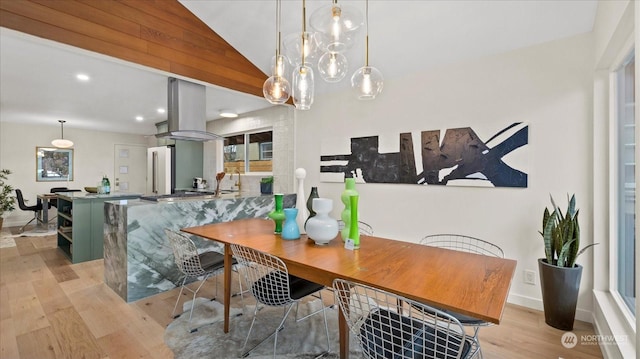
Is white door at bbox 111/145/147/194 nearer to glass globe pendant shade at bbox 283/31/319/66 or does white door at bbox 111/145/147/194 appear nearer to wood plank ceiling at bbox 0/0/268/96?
wood plank ceiling at bbox 0/0/268/96

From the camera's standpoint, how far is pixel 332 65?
6.29 feet

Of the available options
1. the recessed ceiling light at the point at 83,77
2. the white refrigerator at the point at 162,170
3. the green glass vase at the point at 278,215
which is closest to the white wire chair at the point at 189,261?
the green glass vase at the point at 278,215

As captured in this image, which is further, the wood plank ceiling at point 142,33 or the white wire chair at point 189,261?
the white wire chair at point 189,261

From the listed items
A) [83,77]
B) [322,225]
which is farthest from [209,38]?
[322,225]

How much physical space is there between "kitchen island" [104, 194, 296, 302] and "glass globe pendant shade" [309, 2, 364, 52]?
2.33 meters

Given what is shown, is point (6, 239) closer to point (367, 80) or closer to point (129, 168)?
point (129, 168)

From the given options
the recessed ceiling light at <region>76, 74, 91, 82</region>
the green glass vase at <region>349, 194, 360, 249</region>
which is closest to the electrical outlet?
the green glass vase at <region>349, 194, 360, 249</region>

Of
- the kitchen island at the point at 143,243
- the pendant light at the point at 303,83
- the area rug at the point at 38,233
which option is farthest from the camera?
the area rug at the point at 38,233

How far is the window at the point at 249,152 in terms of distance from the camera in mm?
4953

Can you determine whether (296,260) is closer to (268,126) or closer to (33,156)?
(268,126)

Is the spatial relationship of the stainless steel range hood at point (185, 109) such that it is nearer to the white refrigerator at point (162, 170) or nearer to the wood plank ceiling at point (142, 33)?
the wood plank ceiling at point (142, 33)

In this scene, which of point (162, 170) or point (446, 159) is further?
point (162, 170)

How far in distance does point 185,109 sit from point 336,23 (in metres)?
2.30

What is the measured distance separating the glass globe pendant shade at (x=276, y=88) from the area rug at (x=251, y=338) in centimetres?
177
